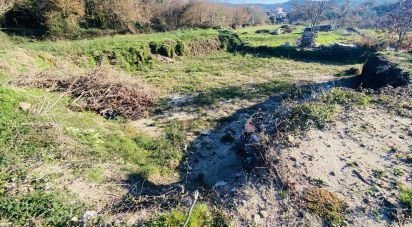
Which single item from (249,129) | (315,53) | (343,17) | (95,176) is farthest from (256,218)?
(343,17)

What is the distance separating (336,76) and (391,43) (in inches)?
442

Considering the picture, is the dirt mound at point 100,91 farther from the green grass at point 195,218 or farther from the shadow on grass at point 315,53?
the shadow on grass at point 315,53

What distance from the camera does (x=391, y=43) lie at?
23156 mm

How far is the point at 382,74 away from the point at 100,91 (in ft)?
32.3

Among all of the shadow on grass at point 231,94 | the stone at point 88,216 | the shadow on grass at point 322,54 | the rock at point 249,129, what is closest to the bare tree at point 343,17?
the shadow on grass at point 322,54

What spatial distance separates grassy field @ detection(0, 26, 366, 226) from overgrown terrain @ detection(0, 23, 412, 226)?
28 millimetres

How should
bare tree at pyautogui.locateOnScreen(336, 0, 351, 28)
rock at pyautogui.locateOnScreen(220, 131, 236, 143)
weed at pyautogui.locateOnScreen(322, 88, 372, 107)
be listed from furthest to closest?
bare tree at pyautogui.locateOnScreen(336, 0, 351, 28) < rock at pyautogui.locateOnScreen(220, 131, 236, 143) < weed at pyautogui.locateOnScreen(322, 88, 372, 107)

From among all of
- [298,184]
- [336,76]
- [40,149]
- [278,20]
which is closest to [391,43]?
[336,76]

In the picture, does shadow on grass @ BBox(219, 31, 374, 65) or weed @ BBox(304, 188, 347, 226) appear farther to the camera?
shadow on grass @ BBox(219, 31, 374, 65)

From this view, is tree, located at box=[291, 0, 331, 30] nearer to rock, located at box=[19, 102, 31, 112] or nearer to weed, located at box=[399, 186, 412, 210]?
weed, located at box=[399, 186, 412, 210]

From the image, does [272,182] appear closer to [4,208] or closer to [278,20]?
[4,208]

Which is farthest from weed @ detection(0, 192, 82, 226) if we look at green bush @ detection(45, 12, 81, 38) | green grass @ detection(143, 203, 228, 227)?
green bush @ detection(45, 12, 81, 38)

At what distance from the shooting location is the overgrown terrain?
4227mm

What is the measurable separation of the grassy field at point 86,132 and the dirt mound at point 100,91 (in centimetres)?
32
